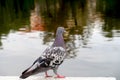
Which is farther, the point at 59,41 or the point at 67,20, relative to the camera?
the point at 67,20

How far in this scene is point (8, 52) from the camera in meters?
18.1

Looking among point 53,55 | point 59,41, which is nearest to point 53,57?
point 53,55

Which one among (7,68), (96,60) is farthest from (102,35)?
(7,68)

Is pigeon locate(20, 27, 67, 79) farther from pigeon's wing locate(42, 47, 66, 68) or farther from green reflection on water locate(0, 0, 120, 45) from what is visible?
green reflection on water locate(0, 0, 120, 45)

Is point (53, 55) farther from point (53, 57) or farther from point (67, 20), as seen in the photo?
point (67, 20)

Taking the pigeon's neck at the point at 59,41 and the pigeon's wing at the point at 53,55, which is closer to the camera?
the pigeon's neck at the point at 59,41

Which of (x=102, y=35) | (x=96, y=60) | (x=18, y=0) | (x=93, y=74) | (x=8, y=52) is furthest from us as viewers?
(x=18, y=0)

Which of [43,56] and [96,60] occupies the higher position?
[43,56]

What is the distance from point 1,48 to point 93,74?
7.16 m

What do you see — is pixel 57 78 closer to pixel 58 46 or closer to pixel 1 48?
pixel 58 46

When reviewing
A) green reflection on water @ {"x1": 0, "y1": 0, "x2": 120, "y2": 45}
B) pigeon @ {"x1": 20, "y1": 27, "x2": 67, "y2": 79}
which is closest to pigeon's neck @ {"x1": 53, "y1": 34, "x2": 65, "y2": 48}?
pigeon @ {"x1": 20, "y1": 27, "x2": 67, "y2": 79}

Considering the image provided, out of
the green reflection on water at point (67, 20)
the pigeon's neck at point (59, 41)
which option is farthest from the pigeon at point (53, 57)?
the green reflection on water at point (67, 20)

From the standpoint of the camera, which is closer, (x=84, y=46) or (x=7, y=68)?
(x=7, y=68)

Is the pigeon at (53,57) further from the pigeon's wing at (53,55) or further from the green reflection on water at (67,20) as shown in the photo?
the green reflection on water at (67,20)
